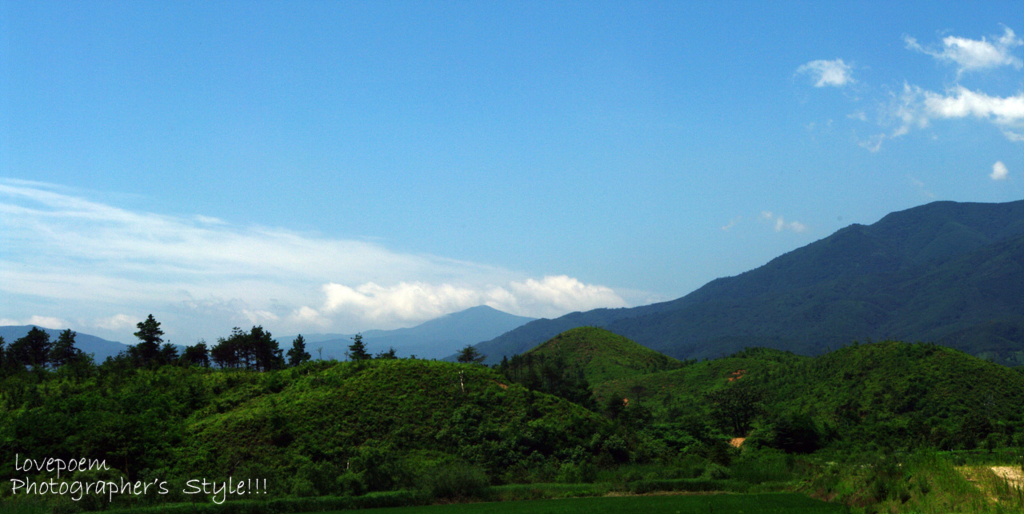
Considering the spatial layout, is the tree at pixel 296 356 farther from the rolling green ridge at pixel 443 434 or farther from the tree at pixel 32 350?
the tree at pixel 32 350

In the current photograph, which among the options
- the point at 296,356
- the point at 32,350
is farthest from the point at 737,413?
the point at 32,350

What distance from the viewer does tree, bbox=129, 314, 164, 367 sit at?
242 ft

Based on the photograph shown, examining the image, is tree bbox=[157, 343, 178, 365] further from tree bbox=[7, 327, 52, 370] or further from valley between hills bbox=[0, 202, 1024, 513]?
tree bbox=[7, 327, 52, 370]

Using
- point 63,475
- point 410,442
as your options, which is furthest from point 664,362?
point 63,475

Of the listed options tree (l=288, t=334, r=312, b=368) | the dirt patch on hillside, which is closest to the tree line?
tree (l=288, t=334, r=312, b=368)

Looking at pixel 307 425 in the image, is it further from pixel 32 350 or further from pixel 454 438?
pixel 32 350

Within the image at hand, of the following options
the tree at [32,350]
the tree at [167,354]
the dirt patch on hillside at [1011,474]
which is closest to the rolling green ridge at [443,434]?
the dirt patch on hillside at [1011,474]

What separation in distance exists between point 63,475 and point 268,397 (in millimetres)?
17406

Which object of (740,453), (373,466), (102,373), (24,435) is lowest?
(740,453)

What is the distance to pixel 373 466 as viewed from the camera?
4256 centimetres

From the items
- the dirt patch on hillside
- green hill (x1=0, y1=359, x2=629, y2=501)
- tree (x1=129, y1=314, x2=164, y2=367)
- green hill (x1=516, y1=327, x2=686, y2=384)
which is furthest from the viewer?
green hill (x1=516, y1=327, x2=686, y2=384)

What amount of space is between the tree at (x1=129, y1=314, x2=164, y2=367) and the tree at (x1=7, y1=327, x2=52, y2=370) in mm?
13407

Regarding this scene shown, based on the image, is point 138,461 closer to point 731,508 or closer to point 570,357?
point 731,508

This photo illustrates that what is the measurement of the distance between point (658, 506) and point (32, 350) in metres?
80.6
